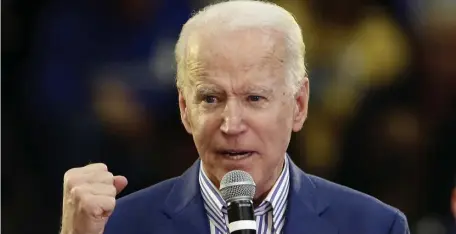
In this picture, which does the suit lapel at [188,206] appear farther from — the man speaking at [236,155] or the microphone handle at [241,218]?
the microphone handle at [241,218]

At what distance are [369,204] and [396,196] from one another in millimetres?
695

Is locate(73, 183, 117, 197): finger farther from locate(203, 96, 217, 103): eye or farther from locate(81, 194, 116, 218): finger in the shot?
locate(203, 96, 217, 103): eye

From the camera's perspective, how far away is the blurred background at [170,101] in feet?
6.64

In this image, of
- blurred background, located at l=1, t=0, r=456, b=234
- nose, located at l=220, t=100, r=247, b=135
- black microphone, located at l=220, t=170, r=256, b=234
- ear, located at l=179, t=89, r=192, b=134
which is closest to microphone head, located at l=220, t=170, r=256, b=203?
black microphone, located at l=220, t=170, r=256, b=234

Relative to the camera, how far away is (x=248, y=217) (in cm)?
96

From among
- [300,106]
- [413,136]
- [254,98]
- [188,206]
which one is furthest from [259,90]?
[413,136]

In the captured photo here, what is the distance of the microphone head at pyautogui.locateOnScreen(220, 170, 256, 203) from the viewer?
3.30ft

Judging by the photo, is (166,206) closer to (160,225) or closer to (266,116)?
(160,225)

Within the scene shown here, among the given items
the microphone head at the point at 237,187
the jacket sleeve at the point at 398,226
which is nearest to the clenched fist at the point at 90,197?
the microphone head at the point at 237,187

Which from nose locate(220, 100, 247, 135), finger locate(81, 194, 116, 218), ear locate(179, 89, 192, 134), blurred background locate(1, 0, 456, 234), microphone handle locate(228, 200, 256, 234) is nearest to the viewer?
microphone handle locate(228, 200, 256, 234)

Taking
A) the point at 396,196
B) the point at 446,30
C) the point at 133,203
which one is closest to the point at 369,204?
the point at 133,203

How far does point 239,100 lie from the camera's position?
1.22 meters

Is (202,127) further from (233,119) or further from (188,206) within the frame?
(188,206)

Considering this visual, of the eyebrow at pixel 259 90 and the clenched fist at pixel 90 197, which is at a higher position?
the eyebrow at pixel 259 90
